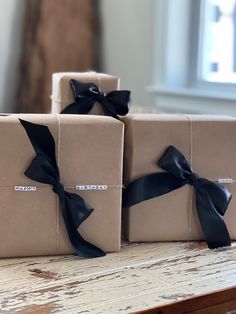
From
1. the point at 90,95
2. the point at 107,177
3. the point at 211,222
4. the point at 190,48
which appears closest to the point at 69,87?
the point at 90,95

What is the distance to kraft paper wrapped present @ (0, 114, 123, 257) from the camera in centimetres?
75

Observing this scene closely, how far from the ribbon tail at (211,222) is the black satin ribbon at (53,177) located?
0.18 metres

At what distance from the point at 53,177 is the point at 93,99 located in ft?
0.66

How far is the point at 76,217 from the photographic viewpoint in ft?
2.49

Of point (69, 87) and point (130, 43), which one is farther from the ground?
point (130, 43)

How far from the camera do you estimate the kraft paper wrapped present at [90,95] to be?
0.89 meters

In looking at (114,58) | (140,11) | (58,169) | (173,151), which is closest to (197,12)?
(140,11)

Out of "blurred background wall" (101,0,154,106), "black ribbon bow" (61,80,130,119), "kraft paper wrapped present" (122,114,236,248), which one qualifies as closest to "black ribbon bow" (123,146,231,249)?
"kraft paper wrapped present" (122,114,236,248)

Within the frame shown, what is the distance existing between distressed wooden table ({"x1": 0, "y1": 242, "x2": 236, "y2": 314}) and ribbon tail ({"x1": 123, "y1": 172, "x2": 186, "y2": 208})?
77 millimetres

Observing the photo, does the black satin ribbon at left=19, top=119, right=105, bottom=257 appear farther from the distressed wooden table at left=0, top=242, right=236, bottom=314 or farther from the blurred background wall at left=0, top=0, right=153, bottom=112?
the blurred background wall at left=0, top=0, right=153, bottom=112

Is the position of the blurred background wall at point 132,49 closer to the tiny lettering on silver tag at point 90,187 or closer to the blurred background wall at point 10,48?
the blurred background wall at point 10,48

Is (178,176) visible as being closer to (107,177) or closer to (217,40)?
(107,177)

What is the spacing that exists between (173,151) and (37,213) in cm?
23

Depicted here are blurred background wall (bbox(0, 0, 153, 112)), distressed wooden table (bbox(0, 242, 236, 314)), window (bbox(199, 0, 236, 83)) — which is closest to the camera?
distressed wooden table (bbox(0, 242, 236, 314))
